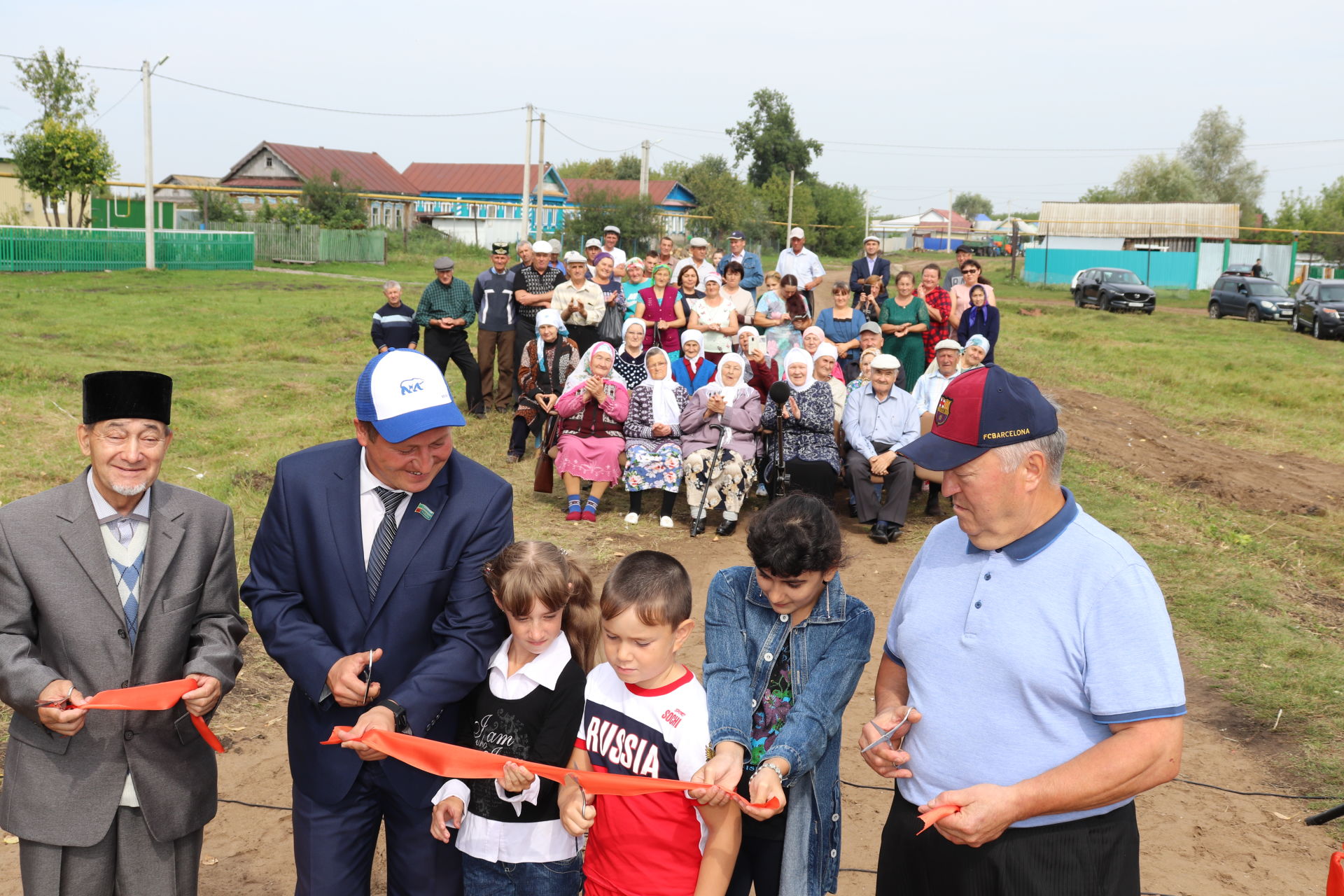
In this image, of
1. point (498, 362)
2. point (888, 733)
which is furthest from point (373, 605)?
point (498, 362)

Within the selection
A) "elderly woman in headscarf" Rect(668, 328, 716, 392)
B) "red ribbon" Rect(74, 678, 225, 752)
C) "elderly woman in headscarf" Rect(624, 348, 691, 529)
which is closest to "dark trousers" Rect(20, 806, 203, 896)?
"red ribbon" Rect(74, 678, 225, 752)

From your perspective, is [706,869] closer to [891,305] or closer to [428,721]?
[428,721]

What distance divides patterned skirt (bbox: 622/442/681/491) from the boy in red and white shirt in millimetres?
6924

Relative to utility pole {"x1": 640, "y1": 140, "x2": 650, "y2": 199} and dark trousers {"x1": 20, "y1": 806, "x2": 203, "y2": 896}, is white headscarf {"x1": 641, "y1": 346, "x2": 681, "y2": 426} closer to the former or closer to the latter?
dark trousers {"x1": 20, "y1": 806, "x2": 203, "y2": 896}

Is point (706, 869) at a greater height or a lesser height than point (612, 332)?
lesser

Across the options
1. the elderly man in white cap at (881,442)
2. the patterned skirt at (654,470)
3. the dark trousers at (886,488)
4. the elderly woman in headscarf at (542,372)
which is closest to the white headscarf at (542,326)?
the elderly woman in headscarf at (542,372)

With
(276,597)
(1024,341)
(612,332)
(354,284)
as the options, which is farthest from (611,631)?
(354,284)

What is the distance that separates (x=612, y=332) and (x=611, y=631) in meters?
9.89

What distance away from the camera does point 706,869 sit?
116 inches

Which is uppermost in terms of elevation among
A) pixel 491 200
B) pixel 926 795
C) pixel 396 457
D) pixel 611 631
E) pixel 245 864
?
pixel 491 200

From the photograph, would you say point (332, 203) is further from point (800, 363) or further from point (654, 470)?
point (800, 363)

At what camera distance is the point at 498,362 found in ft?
46.1

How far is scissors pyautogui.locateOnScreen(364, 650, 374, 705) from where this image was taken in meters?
2.94

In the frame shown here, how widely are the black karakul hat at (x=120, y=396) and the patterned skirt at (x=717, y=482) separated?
7.01m
